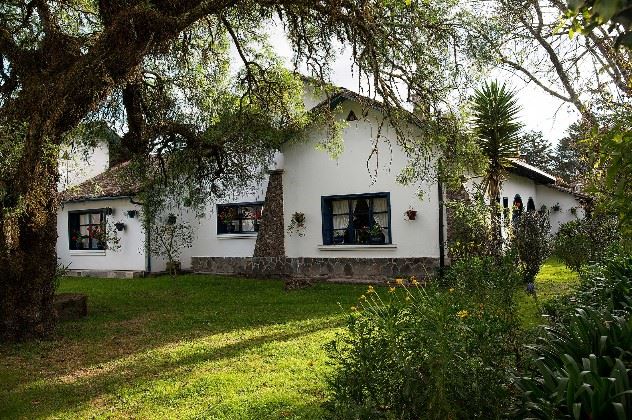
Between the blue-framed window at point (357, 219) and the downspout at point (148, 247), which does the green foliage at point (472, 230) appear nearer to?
the blue-framed window at point (357, 219)

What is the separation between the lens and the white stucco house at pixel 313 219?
47.3 ft

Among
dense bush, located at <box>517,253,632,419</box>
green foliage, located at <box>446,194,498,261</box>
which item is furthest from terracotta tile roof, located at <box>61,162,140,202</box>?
dense bush, located at <box>517,253,632,419</box>

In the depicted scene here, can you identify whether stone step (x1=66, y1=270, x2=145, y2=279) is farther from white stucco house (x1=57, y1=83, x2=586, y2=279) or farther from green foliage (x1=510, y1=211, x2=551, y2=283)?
green foliage (x1=510, y1=211, x2=551, y2=283)

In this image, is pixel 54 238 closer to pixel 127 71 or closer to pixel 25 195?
pixel 25 195

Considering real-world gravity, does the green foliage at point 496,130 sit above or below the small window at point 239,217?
above

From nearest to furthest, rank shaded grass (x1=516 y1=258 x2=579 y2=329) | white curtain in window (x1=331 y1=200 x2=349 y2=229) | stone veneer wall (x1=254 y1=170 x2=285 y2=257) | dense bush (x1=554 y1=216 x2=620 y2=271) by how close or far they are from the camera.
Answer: shaded grass (x1=516 y1=258 x2=579 y2=329) → dense bush (x1=554 y1=216 x2=620 y2=271) → white curtain in window (x1=331 y1=200 x2=349 y2=229) → stone veneer wall (x1=254 y1=170 x2=285 y2=257)

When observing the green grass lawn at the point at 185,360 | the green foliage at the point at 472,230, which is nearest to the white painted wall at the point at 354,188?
the green foliage at the point at 472,230

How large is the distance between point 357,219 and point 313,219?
1.38 meters

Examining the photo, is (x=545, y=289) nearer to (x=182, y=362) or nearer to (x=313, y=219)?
(x=313, y=219)

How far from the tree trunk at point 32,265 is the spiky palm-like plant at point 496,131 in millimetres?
9937

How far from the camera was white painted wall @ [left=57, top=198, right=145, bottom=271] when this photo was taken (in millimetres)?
18797

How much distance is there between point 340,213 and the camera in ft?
51.8

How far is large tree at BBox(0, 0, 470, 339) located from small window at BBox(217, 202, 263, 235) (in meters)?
6.32

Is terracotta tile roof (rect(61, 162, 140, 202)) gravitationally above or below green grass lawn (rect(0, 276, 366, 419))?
above
